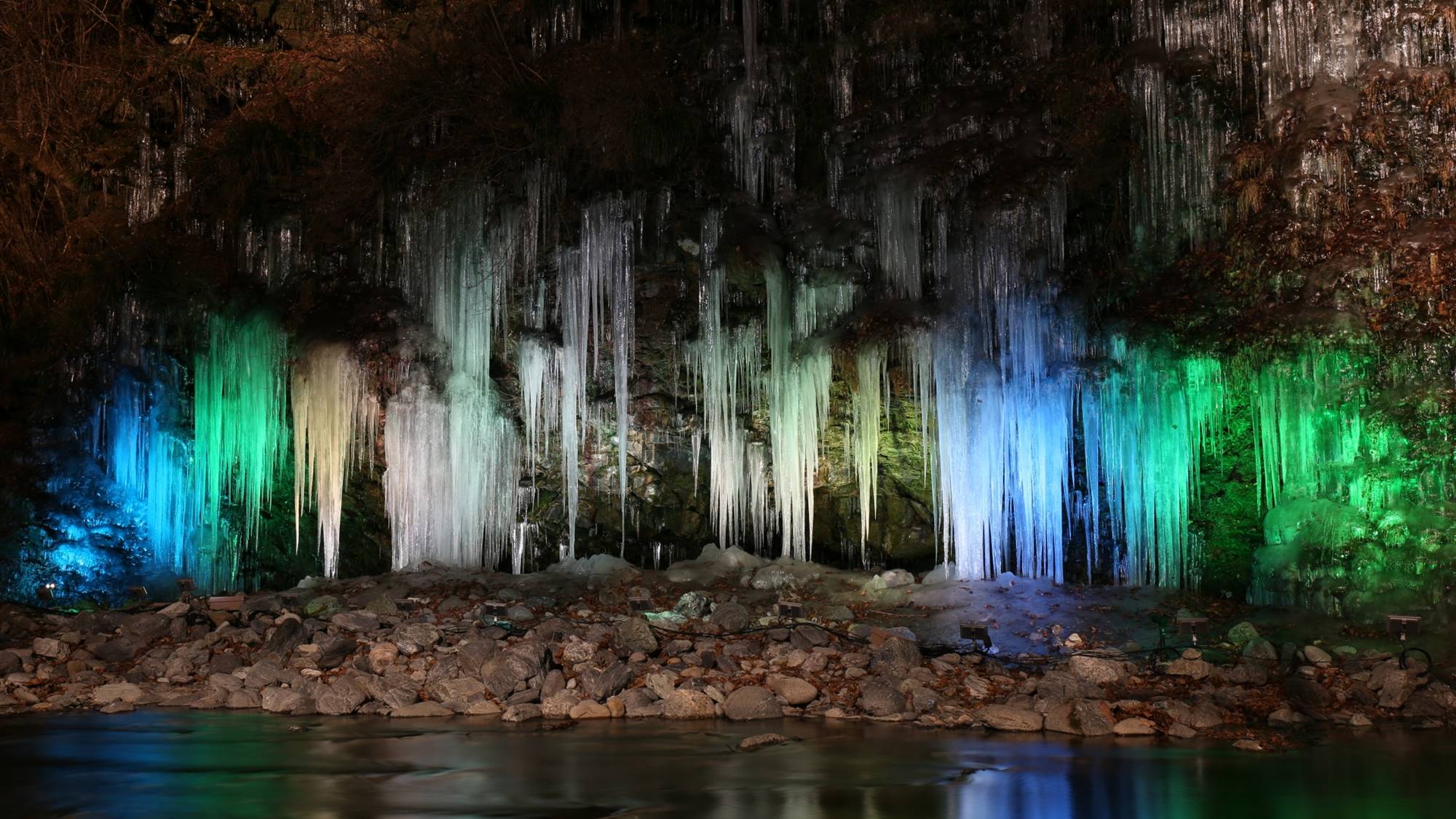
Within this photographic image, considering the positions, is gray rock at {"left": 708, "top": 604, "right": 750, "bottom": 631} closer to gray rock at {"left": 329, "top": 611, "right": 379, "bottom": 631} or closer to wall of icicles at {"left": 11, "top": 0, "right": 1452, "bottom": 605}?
wall of icicles at {"left": 11, "top": 0, "right": 1452, "bottom": 605}

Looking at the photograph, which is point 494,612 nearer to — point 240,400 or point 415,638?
point 415,638

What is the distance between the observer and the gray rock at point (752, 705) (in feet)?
34.5

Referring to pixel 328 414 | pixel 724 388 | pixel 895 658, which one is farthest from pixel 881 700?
pixel 328 414

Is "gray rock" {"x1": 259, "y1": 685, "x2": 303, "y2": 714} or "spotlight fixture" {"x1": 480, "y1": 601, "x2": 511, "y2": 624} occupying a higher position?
"spotlight fixture" {"x1": 480, "y1": 601, "x2": 511, "y2": 624}

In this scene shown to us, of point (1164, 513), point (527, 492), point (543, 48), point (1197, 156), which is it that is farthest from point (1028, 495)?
point (543, 48)

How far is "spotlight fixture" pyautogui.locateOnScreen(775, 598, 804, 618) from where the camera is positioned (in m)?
13.8

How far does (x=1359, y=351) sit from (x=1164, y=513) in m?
2.73

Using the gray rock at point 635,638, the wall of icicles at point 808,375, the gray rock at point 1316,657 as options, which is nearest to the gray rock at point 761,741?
the gray rock at point 635,638

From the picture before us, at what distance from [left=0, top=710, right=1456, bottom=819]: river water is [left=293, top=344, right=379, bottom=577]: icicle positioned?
6.25 metres

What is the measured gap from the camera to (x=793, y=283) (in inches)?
645

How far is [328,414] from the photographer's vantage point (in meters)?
16.5

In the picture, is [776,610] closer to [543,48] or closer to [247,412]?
[247,412]

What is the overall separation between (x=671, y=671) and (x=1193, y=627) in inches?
195

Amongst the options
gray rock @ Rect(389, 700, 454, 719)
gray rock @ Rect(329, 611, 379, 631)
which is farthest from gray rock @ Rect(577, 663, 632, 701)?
gray rock @ Rect(329, 611, 379, 631)
